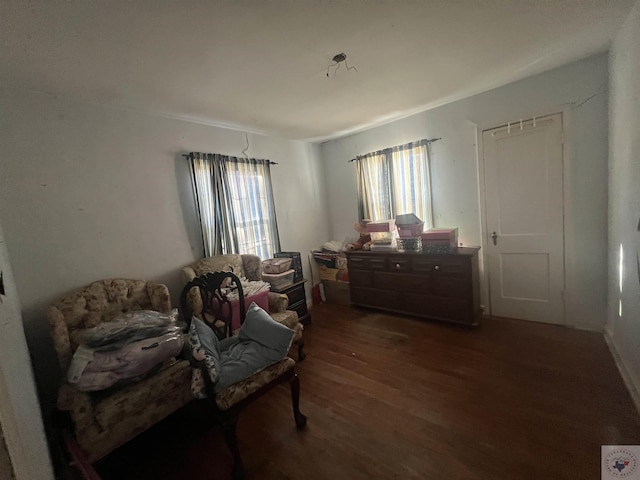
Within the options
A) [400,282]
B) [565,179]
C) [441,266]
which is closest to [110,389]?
[400,282]

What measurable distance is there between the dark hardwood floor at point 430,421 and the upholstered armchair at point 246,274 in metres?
0.41

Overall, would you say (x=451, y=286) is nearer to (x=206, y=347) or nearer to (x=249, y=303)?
(x=249, y=303)

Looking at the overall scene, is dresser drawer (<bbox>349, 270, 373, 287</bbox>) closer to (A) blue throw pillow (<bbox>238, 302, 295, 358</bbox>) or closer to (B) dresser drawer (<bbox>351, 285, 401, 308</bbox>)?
(B) dresser drawer (<bbox>351, 285, 401, 308</bbox>)

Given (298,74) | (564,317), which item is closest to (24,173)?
(298,74)

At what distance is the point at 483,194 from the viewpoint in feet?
9.71

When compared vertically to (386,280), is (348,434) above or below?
below

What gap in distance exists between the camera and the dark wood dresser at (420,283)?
2.77m

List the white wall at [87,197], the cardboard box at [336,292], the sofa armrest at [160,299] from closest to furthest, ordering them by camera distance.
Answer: the white wall at [87,197], the sofa armrest at [160,299], the cardboard box at [336,292]

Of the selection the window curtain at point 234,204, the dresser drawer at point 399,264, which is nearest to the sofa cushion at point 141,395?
the window curtain at point 234,204

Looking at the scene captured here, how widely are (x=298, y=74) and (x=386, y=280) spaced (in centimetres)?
249

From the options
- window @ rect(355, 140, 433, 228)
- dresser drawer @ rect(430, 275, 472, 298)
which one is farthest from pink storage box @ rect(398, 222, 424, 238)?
dresser drawer @ rect(430, 275, 472, 298)

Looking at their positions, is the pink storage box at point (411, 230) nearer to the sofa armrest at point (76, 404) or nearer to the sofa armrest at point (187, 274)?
the sofa armrest at point (187, 274)

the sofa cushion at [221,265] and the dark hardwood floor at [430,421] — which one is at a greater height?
the sofa cushion at [221,265]

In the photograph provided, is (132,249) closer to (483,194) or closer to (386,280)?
(386,280)
